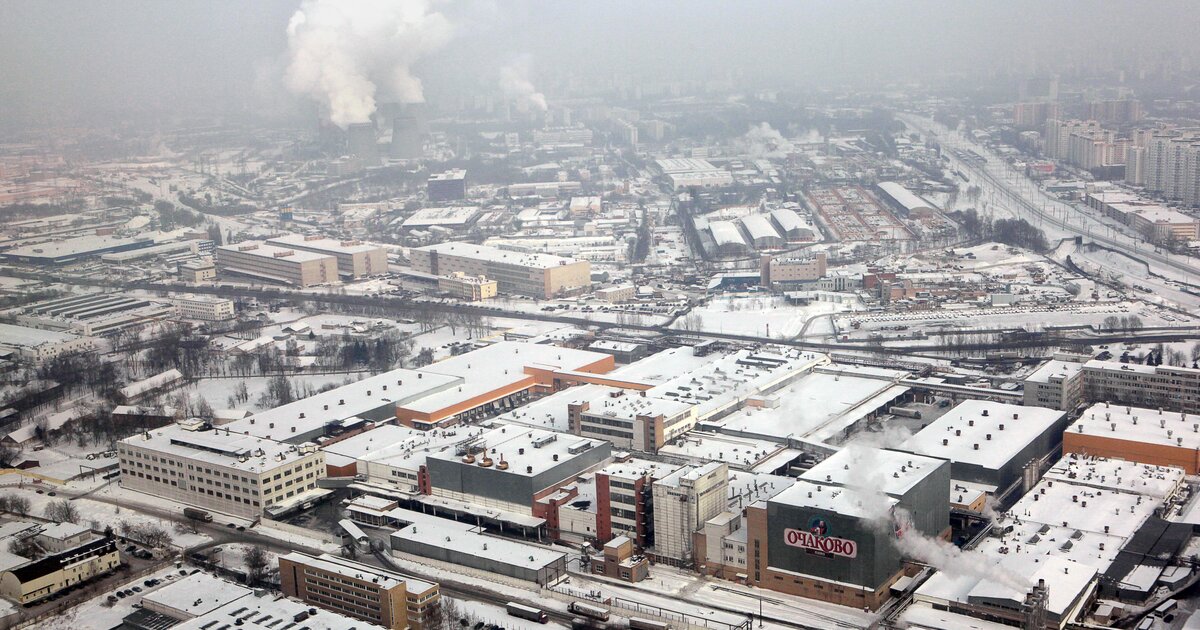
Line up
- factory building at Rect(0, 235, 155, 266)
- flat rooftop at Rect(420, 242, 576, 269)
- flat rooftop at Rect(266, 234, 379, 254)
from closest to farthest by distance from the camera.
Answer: factory building at Rect(0, 235, 155, 266) < flat rooftop at Rect(420, 242, 576, 269) < flat rooftop at Rect(266, 234, 379, 254)

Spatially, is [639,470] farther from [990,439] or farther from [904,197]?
[904,197]

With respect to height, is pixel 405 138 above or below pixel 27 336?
above

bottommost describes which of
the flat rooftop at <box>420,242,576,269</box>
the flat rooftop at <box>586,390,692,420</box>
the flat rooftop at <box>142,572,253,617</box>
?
the flat rooftop at <box>142,572,253,617</box>

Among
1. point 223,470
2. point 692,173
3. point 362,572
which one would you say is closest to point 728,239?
point 692,173

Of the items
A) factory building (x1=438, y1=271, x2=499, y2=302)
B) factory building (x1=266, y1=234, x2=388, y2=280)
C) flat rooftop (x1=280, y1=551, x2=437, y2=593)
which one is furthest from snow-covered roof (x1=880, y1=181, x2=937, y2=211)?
flat rooftop (x1=280, y1=551, x2=437, y2=593)

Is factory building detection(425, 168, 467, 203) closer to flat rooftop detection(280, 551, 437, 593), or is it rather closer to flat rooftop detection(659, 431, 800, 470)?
flat rooftop detection(659, 431, 800, 470)

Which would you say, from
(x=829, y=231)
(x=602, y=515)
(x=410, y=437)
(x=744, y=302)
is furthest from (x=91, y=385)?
(x=829, y=231)

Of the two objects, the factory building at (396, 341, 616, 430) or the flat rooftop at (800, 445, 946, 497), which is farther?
the factory building at (396, 341, 616, 430)
